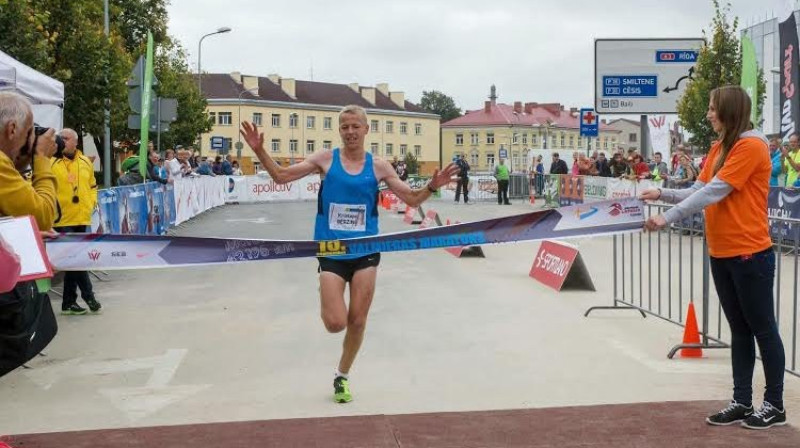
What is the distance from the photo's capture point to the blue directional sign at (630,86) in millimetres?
19844

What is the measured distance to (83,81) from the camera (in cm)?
2047

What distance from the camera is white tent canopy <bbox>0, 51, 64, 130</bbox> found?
32.5 ft

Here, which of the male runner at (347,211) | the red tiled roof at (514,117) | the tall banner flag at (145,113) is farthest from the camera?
the red tiled roof at (514,117)

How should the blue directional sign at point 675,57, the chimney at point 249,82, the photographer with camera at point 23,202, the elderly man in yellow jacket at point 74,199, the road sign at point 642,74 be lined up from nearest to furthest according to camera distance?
the photographer with camera at point 23,202 < the elderly man in yellow jacket at point 74,199 < the road sign at point 642,74 < the blue directional sign at point 675,57 < the chimney at point 249,82

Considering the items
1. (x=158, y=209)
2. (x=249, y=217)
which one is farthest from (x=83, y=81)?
(x=249, y=217)

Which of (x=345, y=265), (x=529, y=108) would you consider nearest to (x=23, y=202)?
(x=345, y=265)

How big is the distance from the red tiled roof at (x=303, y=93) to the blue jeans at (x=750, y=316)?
99.4 metres

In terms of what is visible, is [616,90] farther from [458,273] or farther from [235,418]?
[235,418]

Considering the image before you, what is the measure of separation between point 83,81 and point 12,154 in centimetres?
1744


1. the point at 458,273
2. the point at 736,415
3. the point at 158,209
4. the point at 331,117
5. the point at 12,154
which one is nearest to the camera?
the point at 12,154

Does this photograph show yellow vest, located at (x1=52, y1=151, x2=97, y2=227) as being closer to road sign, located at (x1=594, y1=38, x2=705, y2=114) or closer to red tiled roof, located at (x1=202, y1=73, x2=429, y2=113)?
road sign, located at (x1=594, y1=38, x2=705, y2=114)

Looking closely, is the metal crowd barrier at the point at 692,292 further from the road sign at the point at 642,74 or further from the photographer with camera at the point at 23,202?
the road sign at the point at 642,74

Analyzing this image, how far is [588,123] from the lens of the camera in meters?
25.9

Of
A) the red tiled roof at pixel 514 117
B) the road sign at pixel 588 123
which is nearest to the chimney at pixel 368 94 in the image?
the red tiled roof at pixel 514 117
